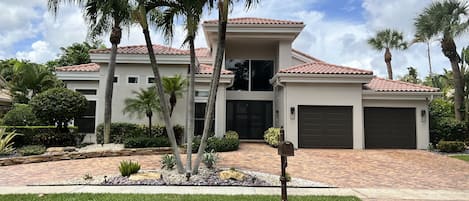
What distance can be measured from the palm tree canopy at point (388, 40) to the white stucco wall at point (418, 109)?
45.4 feet

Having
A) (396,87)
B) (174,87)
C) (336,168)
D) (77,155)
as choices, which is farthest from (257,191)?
(396,87)

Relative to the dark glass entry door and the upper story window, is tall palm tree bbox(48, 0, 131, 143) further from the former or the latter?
the upper story window

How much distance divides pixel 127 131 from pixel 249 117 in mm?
7195

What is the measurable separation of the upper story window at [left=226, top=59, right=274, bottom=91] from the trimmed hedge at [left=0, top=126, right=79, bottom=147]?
9.51 meters

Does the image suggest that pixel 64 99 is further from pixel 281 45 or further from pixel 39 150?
pixel 281 45

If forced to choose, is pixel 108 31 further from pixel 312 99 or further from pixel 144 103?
pixel 312 99

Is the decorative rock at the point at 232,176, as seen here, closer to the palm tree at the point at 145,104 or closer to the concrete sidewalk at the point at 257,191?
the concrete sidewalk at the point at 257,191

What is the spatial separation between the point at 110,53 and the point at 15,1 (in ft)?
15.2

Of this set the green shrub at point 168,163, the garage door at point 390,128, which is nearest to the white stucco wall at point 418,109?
the garage door at point 390,128

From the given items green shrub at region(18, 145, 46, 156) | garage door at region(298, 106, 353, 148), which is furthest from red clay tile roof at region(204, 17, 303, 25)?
green shrub at region(18, 145, 46, 156)

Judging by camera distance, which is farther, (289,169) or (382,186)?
(289,169)

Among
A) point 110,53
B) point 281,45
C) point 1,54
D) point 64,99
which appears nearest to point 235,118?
point 281,45

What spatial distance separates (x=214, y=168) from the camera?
10258 mm

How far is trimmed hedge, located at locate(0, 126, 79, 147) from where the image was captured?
48.0ft
